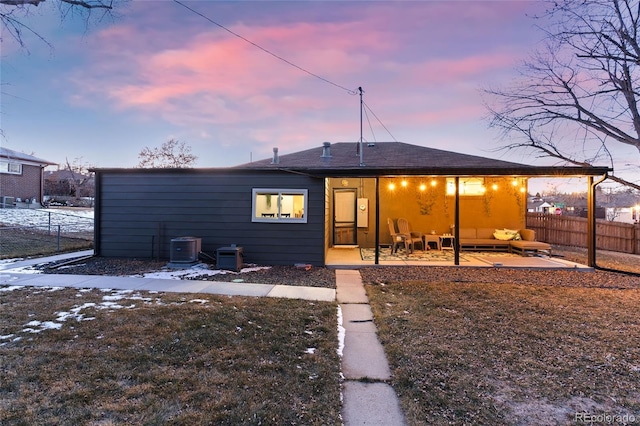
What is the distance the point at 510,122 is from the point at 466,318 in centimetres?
715

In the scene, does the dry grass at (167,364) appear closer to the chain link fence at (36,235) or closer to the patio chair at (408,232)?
the chain link fence at (36,235)

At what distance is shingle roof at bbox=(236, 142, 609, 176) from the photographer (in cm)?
770

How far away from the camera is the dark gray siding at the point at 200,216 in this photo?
27.8 ft

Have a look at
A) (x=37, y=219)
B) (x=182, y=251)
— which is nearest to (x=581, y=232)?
(x=182, y=251)

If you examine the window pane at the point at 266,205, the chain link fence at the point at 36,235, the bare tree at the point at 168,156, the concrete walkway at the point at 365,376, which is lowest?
the concrete walkway at the point at 365,376

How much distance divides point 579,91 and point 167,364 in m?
10.6

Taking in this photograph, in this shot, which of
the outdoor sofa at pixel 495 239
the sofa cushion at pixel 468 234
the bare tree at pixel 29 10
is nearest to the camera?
the bare tree at pixel 29 10

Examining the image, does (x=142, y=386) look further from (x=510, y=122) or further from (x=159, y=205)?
(x=510, y=122)

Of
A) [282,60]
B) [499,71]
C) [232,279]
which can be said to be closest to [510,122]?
[499,71]

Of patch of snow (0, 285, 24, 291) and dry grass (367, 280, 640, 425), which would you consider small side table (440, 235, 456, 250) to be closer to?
dry grass (367, 280, 640, 425)

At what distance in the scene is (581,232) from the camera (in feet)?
40.2

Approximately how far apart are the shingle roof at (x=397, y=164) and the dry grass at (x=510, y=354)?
126 inches

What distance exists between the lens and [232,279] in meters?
6.66

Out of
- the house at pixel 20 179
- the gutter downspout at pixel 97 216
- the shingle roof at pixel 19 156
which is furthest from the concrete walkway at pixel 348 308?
the shingle roof at pixel 19 156
